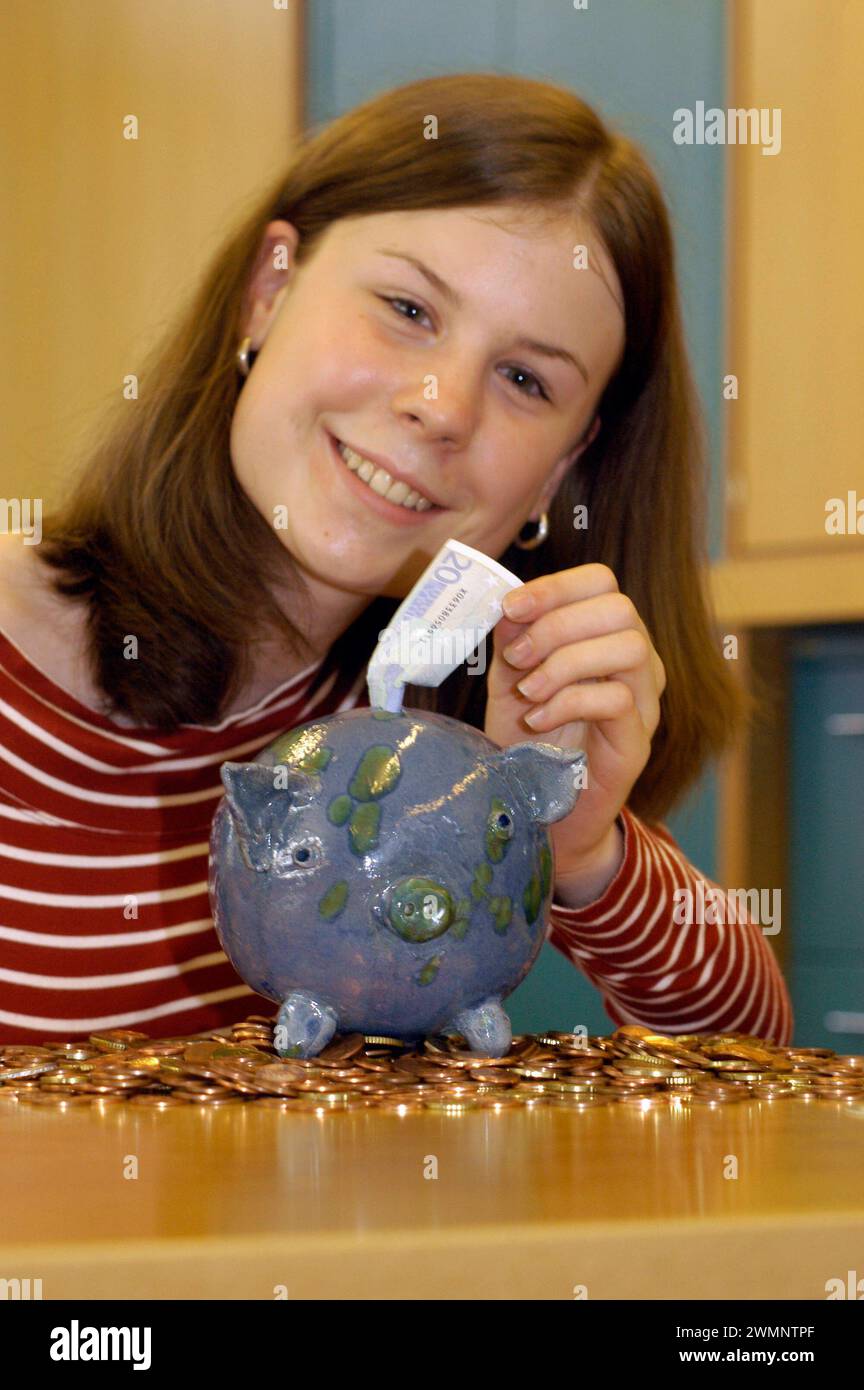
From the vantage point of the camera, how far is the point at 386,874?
1.94 ft

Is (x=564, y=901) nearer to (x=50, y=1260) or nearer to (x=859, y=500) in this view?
(x=50, y=1260)

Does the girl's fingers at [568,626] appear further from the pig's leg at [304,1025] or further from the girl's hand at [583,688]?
the pig's leg at [304,1025]

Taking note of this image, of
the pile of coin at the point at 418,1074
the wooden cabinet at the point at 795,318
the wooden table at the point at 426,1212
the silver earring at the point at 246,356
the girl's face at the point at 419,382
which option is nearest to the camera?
the wooden table at the point at 426,1212

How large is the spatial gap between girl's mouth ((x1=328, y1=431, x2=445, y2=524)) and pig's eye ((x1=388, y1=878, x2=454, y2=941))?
39cm

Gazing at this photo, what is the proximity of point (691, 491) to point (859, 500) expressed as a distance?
2.91ft

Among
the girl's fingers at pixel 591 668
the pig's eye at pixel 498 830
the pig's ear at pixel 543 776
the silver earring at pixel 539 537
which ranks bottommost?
the pig's eye at pixel 498 830

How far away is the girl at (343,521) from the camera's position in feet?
2.96

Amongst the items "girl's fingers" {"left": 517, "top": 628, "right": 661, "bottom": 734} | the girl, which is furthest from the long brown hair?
"girl's fingers" {"left": 517, "top": 628, "right": 661, "bottom": 734}

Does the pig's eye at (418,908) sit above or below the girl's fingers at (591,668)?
below

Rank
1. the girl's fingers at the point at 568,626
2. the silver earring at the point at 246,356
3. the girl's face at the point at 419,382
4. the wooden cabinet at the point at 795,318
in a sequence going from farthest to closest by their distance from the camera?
the wooden cabinet at the point at 795,318
the silver earring at the point at 246,356
the girl's face at the point at 419,382
the girl's fingers at the point at 568,626

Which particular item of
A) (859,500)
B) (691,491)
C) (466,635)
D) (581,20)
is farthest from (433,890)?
(581,20)

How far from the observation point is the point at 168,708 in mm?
979

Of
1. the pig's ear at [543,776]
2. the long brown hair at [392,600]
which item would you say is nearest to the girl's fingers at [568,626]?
the pig's ear at [543,776]

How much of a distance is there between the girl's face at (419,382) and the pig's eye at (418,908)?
0.37 meters
